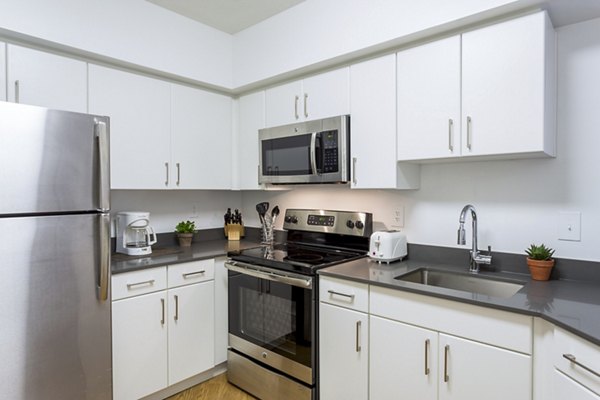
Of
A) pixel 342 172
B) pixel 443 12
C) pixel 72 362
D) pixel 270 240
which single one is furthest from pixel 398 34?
pixel 72 362

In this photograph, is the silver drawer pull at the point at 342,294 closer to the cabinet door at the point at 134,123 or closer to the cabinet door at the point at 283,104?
the cabinet door at the point at 283,104

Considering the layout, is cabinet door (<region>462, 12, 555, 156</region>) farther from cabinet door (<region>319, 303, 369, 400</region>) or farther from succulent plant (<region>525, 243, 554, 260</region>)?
cabinet door (<region>319, 303, 369, 400</region>)

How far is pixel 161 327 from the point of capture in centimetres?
220

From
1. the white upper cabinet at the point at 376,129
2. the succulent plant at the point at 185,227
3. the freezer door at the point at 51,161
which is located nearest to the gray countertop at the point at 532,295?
the white upper cabinet at the point at 376,129

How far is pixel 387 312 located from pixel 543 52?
133cm

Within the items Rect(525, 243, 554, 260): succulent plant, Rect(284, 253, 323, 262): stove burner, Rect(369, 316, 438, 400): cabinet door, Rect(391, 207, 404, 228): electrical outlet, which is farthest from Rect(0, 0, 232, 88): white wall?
Rect(525, 243, 554, 260): succulent plant

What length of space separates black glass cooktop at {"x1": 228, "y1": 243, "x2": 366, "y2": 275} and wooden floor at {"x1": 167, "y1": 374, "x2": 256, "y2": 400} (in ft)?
2.86

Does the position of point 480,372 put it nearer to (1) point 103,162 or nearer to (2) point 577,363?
(2) point 577,363

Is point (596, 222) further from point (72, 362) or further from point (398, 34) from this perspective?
point (72, 362)

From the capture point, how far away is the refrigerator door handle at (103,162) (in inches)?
67.1

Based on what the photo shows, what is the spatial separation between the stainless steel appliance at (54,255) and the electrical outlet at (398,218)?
1.64 m

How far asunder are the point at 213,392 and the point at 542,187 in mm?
2302

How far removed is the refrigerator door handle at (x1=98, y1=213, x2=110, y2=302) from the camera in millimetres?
1729

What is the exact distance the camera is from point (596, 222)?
168cm
